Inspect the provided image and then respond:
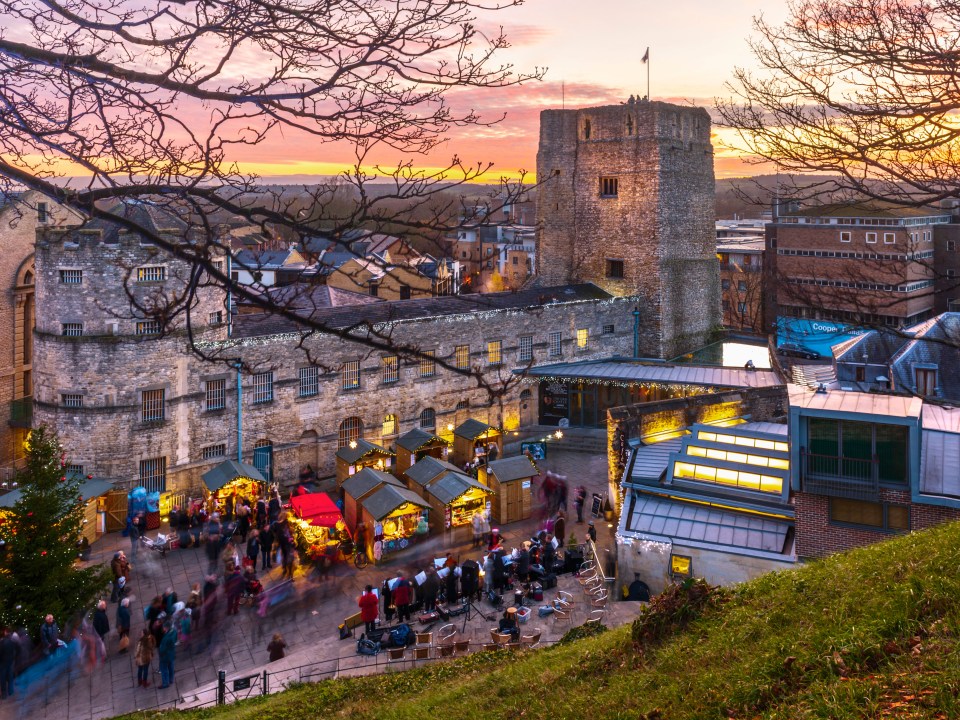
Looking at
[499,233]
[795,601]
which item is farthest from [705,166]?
[499,233]

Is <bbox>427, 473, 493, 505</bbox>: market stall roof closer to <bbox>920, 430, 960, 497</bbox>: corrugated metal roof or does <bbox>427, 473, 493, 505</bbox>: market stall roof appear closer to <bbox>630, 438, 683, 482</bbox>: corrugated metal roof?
<bbox>630, 438, 683, 482</bbox>: corrugated metal roof

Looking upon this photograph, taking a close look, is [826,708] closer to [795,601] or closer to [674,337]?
[795,601]

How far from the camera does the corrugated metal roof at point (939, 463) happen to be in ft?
53.8

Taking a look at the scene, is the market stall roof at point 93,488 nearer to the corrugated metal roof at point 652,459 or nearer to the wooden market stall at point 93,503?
the wooden market stall at point 93,503

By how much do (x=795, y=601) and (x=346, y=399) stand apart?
71.7 ft

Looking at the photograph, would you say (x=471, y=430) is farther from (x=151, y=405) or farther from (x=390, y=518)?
(x=151, y=405)

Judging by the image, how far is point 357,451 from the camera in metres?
26.0

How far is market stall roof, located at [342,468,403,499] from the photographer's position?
21594 mm

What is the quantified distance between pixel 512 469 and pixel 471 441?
4709 millimetres

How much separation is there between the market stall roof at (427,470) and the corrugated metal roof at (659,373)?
Result: 9.47m

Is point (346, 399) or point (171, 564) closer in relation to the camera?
point (171, 564)

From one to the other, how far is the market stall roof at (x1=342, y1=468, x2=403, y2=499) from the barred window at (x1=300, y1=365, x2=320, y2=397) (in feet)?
20.2

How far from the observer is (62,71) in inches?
→ 276

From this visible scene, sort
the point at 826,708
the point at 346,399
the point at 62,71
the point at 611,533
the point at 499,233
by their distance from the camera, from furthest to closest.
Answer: the point at 499,233 → the point at 346,399 → the point at 611,533 → the point at 62,71 → the point at 826,708
